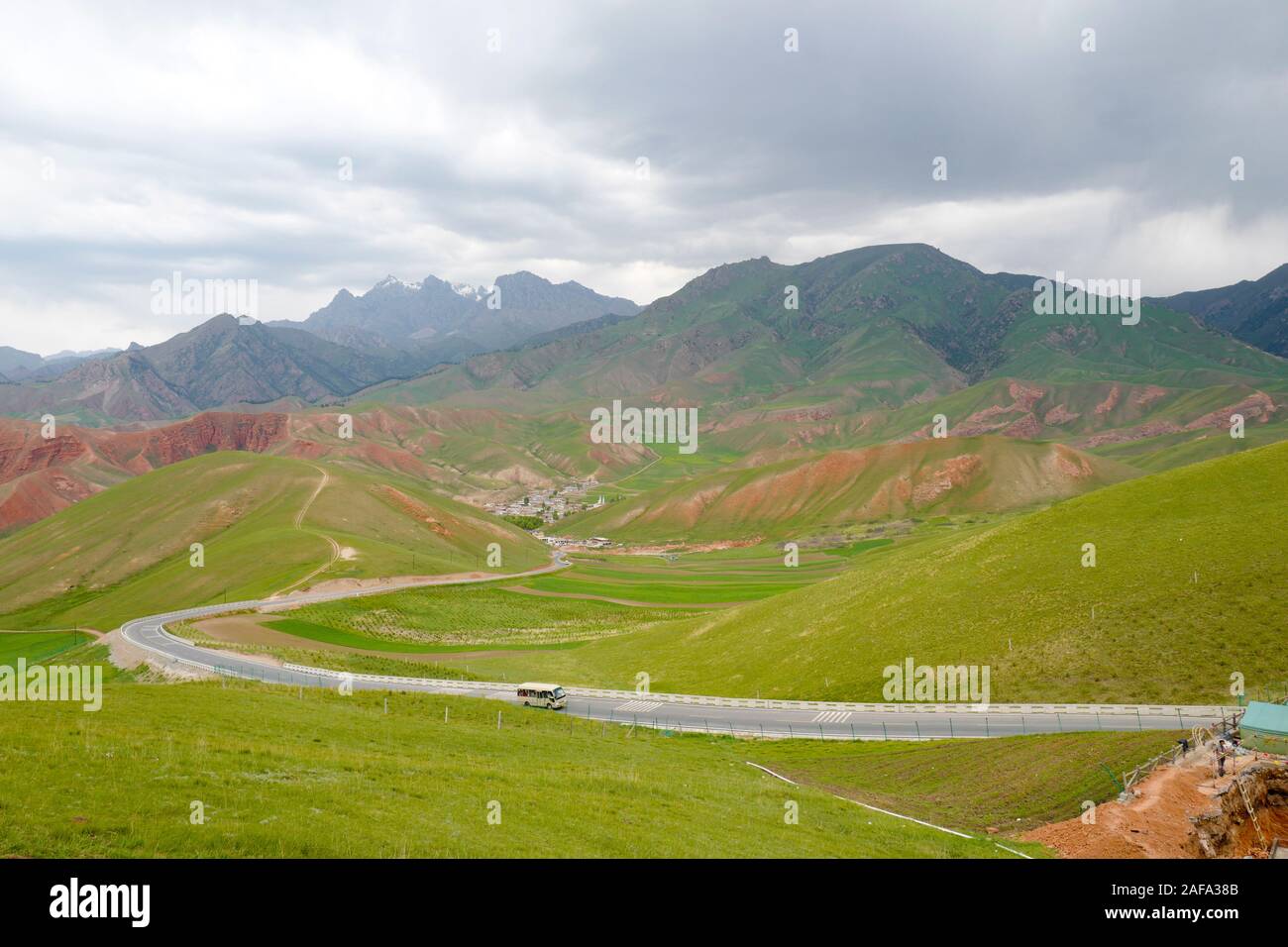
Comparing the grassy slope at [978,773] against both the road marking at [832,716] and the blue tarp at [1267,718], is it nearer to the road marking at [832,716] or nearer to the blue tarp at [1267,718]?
the blue tarp at [1267,718]

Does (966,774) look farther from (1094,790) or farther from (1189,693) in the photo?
(1189,693)

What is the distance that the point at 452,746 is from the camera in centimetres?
3266

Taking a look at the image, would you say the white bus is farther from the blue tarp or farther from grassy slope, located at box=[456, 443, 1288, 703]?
the blue tarp

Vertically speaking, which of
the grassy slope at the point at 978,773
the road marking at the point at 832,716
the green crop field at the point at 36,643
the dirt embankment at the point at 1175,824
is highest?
the dirt embankment at the point at 1175,824

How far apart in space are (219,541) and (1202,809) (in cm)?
15240

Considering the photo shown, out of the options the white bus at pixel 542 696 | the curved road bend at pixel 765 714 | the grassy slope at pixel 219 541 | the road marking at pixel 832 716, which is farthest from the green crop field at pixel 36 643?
the road marking at pixel 832 716

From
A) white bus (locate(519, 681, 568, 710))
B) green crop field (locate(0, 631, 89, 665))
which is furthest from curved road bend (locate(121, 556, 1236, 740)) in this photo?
green crop field (locate(0, 631, 89, 665))

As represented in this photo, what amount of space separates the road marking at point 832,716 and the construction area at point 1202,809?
20713 mm

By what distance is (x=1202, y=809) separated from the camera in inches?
1049

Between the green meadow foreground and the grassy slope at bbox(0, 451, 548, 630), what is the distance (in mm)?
82688

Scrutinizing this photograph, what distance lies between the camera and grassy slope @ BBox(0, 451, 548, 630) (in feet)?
376

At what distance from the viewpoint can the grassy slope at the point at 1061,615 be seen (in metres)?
47.8
